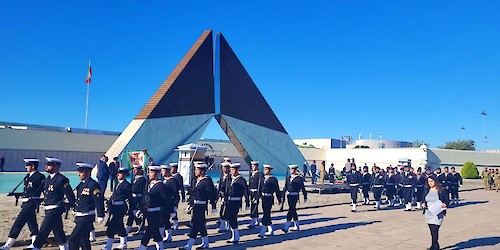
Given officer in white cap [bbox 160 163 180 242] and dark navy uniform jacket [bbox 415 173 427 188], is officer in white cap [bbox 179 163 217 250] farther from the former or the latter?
dark navy uniform jacket [bbox 415 173 427 188]

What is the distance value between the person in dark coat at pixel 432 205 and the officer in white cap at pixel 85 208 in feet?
19.8

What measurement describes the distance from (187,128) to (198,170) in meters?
16.1

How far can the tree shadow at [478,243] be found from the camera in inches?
362

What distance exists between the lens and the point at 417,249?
8.73m

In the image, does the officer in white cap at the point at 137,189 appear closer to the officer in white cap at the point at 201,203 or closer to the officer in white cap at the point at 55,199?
the officer in white cap at the point at 201,203

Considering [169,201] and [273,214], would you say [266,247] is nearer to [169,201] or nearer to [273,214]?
[169,201]

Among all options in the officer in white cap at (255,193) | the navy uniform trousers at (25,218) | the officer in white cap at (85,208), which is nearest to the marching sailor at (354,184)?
the officer in white cap at (255,193)

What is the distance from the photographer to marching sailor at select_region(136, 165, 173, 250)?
7652 mm

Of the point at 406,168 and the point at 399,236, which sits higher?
the point at 406,168

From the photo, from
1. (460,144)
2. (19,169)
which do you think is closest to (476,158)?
(460,144)

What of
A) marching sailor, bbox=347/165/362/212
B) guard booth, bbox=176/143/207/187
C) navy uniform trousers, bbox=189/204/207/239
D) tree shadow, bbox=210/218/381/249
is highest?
guard booth, bbox=176/143/207/187

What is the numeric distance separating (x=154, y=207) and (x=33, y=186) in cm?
226

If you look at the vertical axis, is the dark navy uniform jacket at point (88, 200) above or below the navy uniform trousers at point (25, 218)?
above

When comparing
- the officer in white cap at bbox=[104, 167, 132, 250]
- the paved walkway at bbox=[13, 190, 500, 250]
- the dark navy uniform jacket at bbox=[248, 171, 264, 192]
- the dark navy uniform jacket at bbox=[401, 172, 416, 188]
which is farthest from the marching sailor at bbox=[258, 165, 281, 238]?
the dark navy uniform jacket at bbox=[401, 172, 416, 188]
